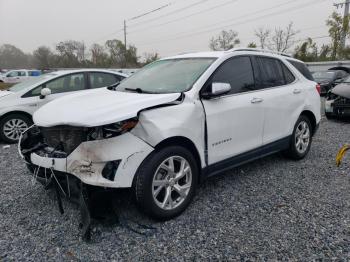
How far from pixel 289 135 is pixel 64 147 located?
325 cm

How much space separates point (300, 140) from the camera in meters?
4.73

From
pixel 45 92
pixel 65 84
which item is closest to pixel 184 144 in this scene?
pixel 45 92

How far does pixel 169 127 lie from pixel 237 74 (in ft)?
4.58

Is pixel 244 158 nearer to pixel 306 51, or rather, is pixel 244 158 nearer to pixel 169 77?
pixel 169 77

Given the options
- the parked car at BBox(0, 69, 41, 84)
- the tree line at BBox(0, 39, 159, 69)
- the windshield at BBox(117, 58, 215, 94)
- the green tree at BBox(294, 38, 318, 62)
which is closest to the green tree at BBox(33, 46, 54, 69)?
the tree line at BBox(0, 39, 159, 69)

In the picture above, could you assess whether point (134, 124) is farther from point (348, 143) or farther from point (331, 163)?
point (348, 143)

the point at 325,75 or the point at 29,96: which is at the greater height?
the point at 325,75

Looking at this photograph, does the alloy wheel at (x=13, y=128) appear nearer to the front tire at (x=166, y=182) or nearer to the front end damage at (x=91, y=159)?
the front end damage at (x=91, y=159)

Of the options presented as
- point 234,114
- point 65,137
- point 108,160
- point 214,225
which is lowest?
point 214,225

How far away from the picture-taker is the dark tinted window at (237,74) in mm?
3461

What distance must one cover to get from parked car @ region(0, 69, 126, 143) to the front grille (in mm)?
3338

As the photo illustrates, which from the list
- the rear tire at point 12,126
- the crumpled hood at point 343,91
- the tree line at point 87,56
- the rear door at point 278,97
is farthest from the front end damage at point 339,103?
the tree line at point 87,56

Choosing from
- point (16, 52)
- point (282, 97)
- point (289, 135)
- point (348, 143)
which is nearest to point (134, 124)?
point (282, 97)

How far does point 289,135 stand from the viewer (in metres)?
4.45
